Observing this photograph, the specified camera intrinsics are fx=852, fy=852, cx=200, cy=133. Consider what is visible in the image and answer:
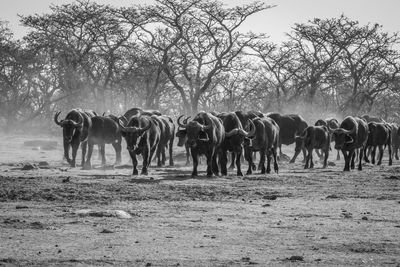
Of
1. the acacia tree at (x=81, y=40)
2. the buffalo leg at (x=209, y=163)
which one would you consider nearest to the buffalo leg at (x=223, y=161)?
the buffalo leg at (x=209, y=163)

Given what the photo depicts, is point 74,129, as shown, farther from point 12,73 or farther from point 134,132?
point 12,73

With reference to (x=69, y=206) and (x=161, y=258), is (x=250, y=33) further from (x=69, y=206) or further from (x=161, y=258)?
(x=161, y=258)

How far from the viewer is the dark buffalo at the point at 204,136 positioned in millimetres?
18328

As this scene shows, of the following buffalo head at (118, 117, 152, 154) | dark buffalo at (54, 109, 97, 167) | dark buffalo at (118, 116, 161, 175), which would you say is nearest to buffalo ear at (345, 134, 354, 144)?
dark buffalo at (118, 116, 161, 175)

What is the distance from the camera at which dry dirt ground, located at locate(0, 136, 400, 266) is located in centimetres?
830

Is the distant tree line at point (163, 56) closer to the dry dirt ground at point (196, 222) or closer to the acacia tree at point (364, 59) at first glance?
the acacia tree at point (364, 59)

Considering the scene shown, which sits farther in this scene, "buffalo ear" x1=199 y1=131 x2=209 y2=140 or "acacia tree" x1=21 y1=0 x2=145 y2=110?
"acacia tree" x1=21 y1=0 x2=145 y2=110

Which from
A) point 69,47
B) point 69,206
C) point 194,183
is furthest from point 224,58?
point 69,206

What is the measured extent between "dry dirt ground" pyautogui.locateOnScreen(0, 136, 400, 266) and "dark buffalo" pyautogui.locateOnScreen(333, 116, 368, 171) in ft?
15.5

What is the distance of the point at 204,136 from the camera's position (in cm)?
1845

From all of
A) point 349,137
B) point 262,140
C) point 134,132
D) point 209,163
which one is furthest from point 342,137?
point 134,132

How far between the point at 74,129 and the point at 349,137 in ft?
24.2

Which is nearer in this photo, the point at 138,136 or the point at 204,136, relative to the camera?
the point at 204,136

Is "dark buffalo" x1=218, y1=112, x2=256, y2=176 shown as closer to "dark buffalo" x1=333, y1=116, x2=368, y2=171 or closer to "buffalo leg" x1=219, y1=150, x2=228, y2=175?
"buffalo leg" x1=219, y1=150, x2=228, y2=175
